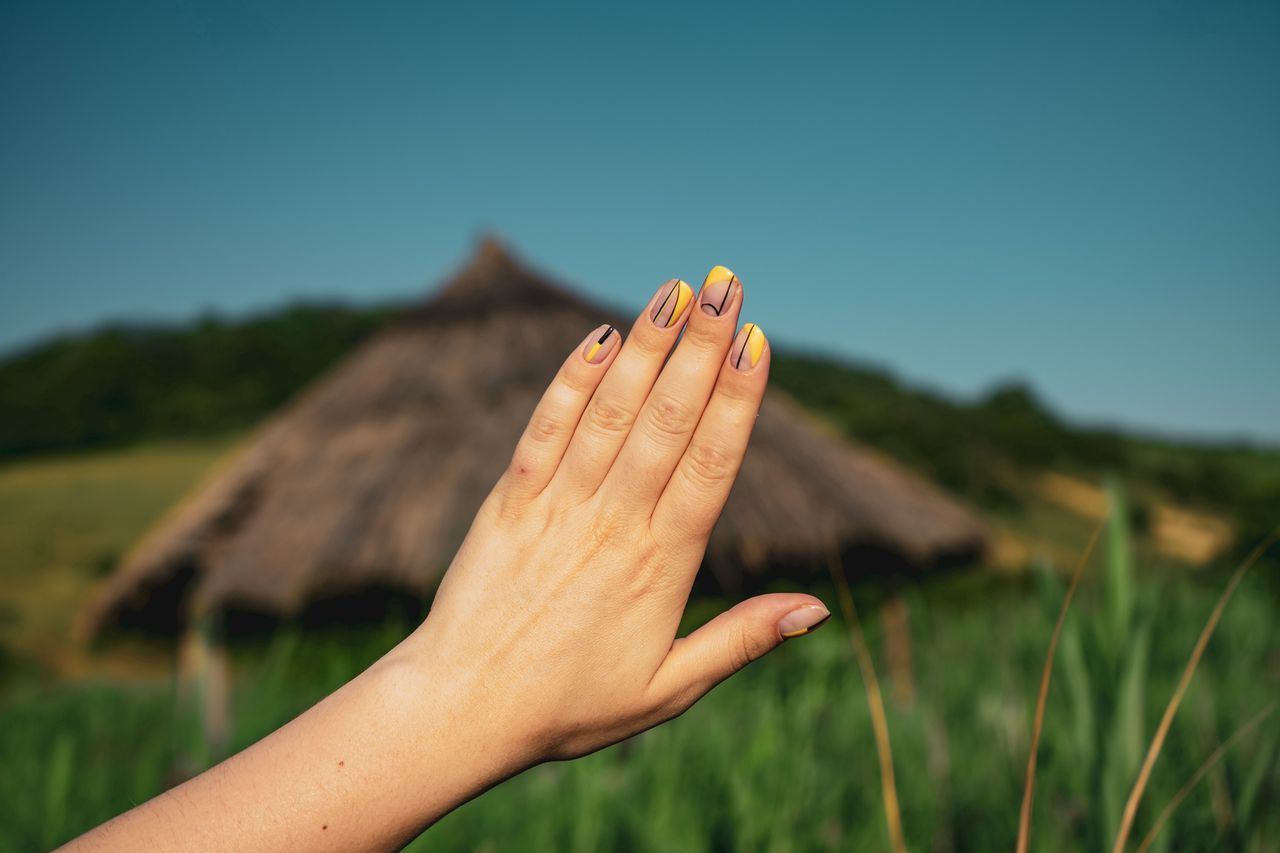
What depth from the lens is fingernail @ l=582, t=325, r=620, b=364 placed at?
2.47 ft

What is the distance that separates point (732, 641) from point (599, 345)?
29 cm

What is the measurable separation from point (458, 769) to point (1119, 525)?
809 mm

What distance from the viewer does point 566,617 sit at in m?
0.68

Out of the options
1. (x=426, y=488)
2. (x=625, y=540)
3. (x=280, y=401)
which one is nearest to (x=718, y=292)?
(x=625, y=540)

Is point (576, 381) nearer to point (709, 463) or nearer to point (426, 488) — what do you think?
point (709, 463)

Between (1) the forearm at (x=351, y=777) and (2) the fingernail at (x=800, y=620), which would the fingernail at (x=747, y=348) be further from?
(1) the forearm at (x=351, y=777)

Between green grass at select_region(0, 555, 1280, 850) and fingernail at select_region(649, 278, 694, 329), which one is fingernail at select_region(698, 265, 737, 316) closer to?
fingernail at select_region(649, 278, 694, 329)

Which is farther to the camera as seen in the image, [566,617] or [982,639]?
[982,639]

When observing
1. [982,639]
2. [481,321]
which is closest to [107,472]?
[481,321]

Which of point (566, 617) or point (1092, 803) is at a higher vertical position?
point (566, 617)

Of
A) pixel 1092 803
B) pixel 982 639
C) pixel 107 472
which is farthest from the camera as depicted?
pixel 107 472

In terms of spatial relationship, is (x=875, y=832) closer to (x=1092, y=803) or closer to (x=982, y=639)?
(x=1092, y=803)

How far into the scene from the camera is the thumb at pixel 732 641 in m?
0.69

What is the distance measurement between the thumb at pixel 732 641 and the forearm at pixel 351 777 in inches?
5.7
